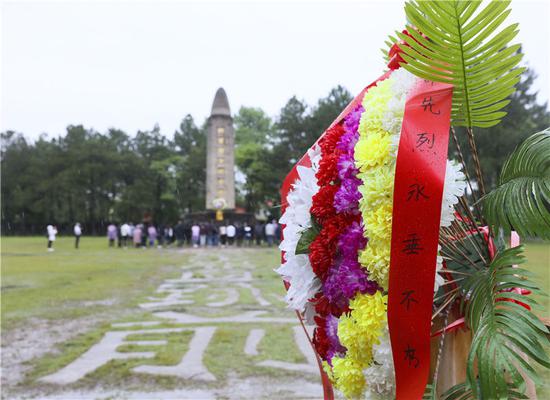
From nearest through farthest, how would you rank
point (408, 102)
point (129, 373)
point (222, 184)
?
point (408, 102) < point (129, 373) < point (222, 184)

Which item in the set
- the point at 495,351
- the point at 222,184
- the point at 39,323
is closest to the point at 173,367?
the point at 39,323

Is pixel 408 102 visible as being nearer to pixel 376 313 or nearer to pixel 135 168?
pixel 376 313

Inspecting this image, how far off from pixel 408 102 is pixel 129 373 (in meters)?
4.47

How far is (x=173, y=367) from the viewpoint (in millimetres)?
5367

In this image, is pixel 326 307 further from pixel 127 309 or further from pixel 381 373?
pixel 127 309

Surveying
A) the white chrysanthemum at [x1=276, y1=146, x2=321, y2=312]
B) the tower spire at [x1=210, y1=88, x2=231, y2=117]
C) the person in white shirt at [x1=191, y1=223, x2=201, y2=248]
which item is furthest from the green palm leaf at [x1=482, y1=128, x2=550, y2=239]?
the tower spire at [x1=210, y1=88, x2=231, y2=117]

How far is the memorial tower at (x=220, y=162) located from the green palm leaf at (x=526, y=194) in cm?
3069

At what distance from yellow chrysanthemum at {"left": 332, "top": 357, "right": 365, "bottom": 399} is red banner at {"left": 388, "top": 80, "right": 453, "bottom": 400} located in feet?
0.81

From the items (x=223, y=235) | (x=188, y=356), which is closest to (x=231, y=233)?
(x=223, y=235)

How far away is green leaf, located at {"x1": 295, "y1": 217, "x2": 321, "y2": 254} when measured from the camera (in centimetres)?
204

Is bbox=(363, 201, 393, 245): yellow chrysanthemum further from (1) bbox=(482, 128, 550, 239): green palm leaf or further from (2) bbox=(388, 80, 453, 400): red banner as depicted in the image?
(1) bbox=(482, 128, 550, 239): green palm leaf

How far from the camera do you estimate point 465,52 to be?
162 centimetres

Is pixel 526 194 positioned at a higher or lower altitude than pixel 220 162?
lower

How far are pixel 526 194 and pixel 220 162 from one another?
31.4 m
